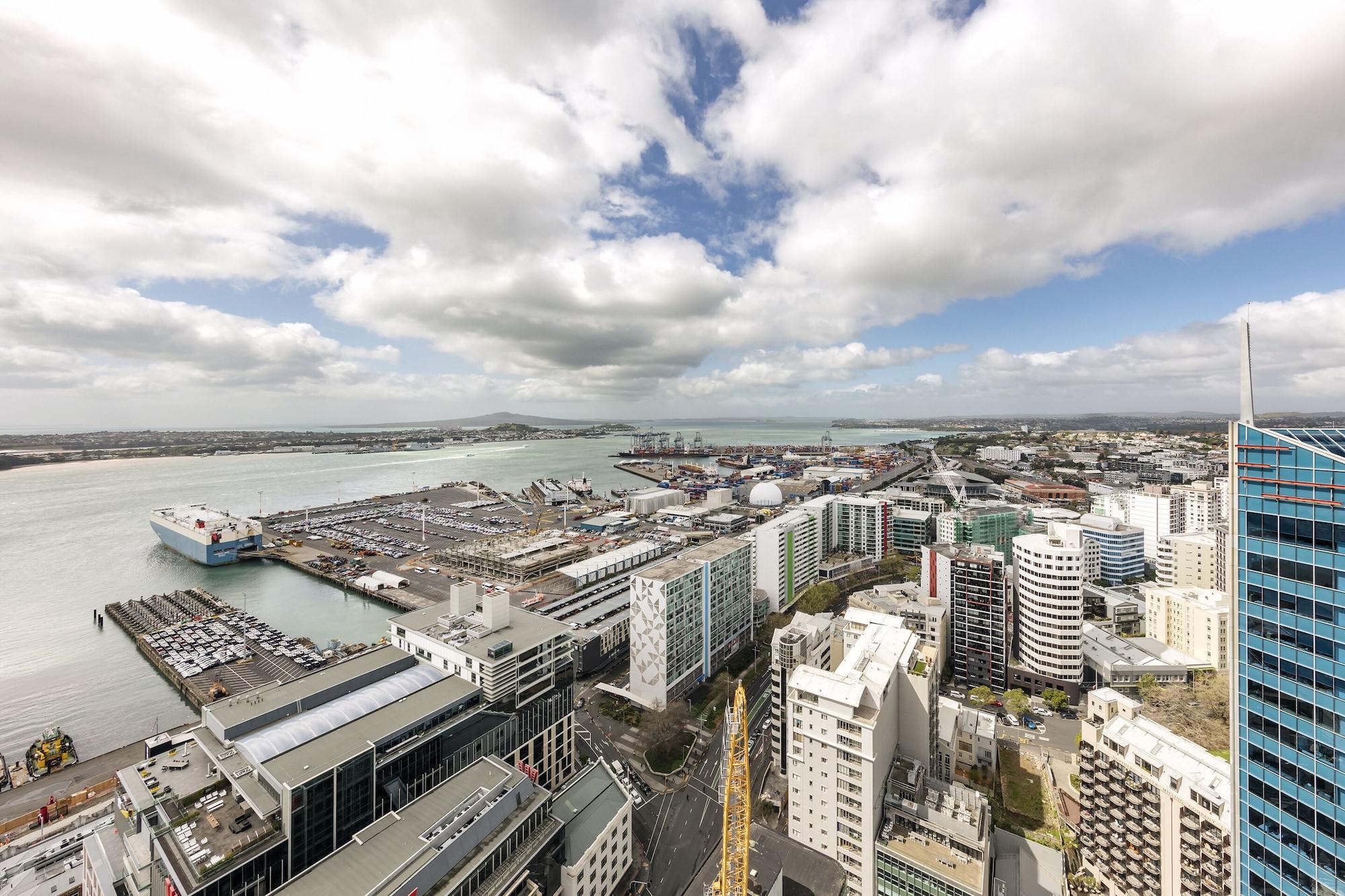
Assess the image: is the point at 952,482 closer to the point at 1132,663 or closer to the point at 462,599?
the point at 1132,663

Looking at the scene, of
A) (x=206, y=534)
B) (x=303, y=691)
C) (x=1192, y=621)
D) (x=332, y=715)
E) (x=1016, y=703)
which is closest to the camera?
(x=332, y=715)

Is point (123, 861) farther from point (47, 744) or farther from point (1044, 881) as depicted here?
point (1044, 881)

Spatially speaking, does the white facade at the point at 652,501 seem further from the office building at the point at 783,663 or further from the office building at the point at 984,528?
the office building at the point at 783,663

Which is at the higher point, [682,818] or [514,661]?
[514,661]

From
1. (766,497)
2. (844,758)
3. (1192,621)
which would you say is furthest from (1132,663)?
(766,497)

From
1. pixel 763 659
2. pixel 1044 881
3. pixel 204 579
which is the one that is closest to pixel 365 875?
pixel 1044 881

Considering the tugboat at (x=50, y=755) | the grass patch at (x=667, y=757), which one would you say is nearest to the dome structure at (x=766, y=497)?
the grass patch at (x=667, y=757)

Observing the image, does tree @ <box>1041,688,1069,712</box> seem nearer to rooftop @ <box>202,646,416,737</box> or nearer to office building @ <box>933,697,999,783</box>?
office building @ <box>933,697,999,783</box>
